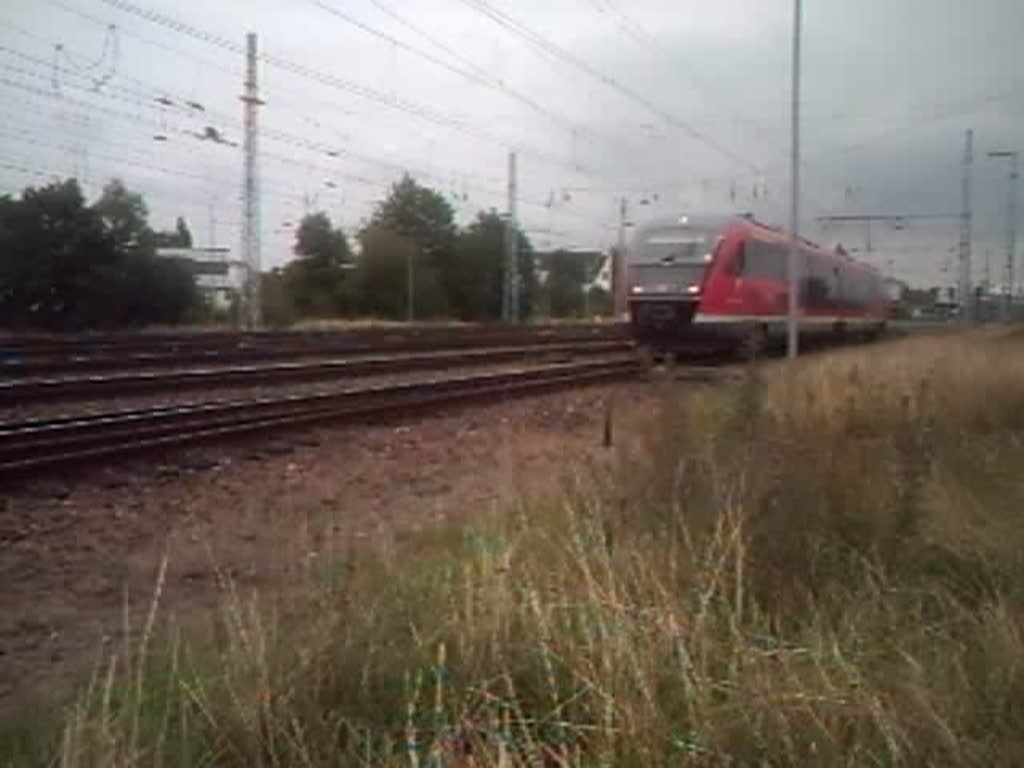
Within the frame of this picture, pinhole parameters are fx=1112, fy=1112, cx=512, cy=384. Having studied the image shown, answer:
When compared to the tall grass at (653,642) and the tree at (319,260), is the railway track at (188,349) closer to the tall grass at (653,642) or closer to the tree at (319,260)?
the tall grass at (653,642)

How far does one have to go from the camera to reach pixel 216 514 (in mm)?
8570

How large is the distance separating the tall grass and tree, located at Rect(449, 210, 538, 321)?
65.7 metres

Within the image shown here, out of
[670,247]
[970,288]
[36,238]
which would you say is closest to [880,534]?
[670,247]

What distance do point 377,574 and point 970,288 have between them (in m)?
52.6

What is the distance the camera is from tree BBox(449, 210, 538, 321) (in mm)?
72000

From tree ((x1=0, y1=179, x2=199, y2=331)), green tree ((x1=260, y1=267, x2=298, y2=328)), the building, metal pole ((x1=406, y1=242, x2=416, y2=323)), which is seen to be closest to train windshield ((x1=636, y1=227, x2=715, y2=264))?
the building

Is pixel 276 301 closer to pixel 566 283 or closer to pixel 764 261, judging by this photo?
pixel 566 283

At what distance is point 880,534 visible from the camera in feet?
17.2

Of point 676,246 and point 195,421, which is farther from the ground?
point 676,246

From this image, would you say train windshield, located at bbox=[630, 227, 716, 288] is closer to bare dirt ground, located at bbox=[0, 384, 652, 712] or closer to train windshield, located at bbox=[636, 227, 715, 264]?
train windshield, located at bbox=[636, 227, 715, 264]

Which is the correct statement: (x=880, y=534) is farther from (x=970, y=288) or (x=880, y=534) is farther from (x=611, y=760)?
(x=970, y=288)

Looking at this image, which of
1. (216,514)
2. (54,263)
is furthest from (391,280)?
(216,514)

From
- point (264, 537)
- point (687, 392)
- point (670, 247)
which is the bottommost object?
point (264, 537)

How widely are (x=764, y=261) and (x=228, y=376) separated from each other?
14.1 m
